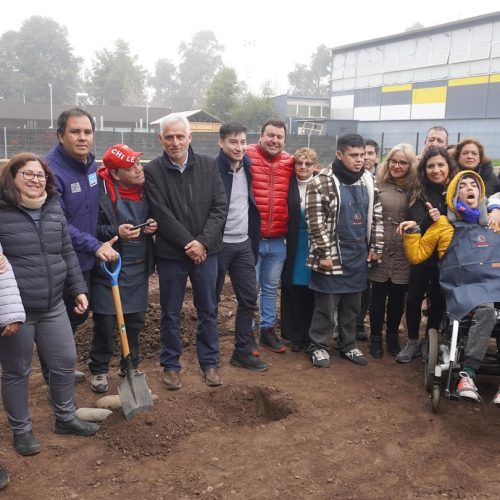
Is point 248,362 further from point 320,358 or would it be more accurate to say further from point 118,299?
point 118,299

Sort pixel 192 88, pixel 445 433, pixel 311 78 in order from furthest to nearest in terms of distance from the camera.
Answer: pixel 192 88
pixel 311 78
pixel 445 433

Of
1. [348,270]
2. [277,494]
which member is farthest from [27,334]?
[348,270]

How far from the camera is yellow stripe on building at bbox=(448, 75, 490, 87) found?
34.4 m

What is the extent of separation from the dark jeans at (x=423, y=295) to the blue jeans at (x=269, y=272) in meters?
1.13

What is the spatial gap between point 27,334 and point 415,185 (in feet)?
10.5

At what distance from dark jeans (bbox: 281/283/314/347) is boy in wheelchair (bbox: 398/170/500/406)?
1.08 meters

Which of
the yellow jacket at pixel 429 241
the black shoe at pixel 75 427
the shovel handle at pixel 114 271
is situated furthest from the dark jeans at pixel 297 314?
the black shoe at pixel 75 427

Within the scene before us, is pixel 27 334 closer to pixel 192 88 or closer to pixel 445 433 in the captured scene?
pixel 445 433

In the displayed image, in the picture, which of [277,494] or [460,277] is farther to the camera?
[460,277]

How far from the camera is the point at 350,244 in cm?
468

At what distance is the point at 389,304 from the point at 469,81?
114 ft

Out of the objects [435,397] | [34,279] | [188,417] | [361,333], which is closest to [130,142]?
[361,333]

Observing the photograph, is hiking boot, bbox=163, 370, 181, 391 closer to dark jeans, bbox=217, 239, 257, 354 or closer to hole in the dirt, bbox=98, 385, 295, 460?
hole in the dirt, bbox=98, 385, 295, 460

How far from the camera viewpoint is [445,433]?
369 centimetres
